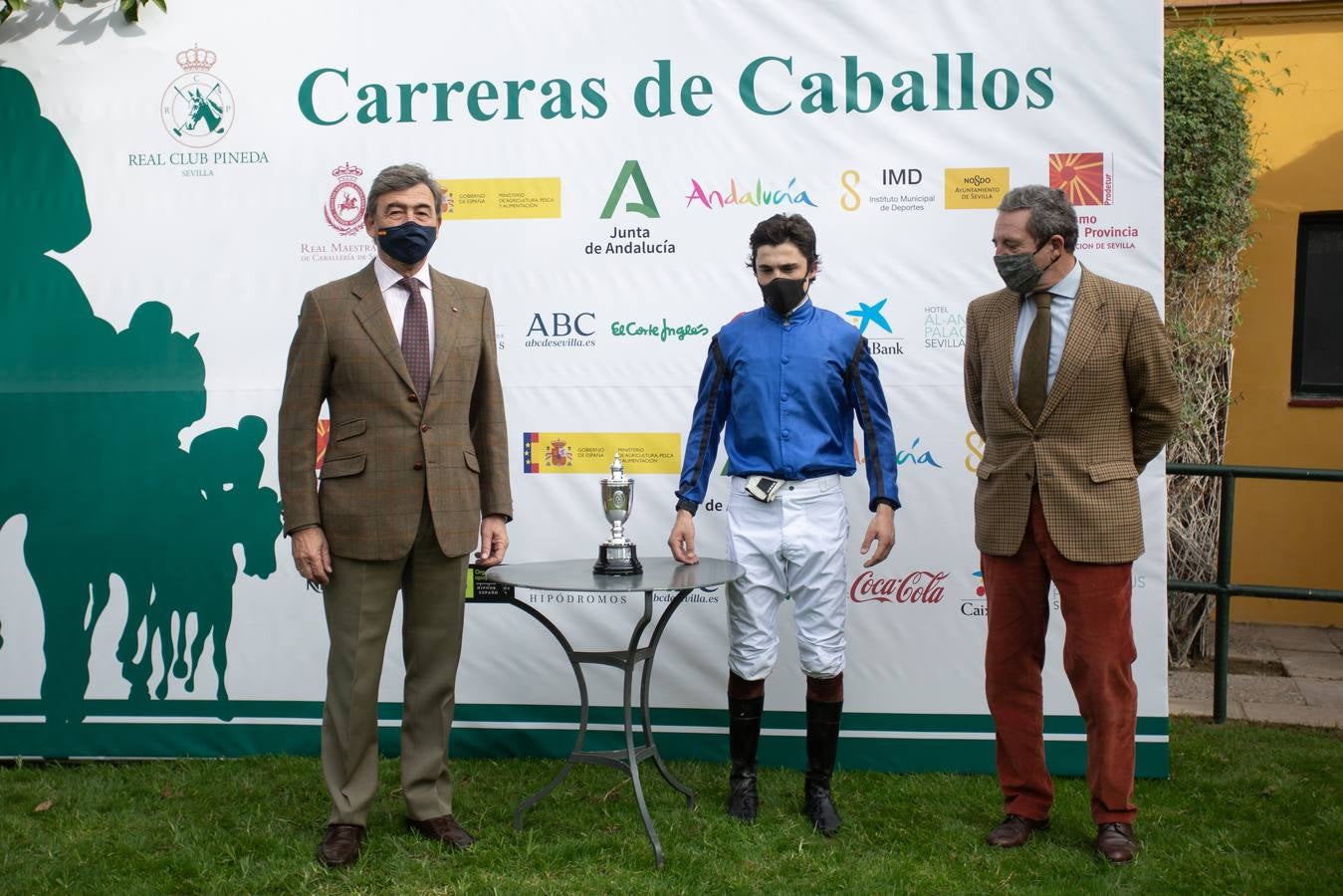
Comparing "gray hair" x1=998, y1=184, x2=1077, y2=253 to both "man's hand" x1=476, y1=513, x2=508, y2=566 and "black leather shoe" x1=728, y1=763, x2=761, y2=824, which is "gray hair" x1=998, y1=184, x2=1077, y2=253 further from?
"black leather shoe" x1=728, y1=763, x2=761, y2=824

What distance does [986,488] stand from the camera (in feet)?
11.7

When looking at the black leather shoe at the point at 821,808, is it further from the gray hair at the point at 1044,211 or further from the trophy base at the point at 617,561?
the gray hair at the point at 1044,211

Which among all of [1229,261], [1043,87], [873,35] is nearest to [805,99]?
[873,35]

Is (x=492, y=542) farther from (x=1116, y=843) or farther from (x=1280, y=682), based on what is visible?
(x=1280, y=682)

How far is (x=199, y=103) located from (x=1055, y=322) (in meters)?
3.28

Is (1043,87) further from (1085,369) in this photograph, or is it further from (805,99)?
(1085,369)

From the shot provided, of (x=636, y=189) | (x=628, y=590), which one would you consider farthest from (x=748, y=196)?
(x=628, y=590)

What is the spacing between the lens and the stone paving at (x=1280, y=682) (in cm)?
513

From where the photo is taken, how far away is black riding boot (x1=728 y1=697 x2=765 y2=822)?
3.83 m

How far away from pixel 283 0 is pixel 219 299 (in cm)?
117

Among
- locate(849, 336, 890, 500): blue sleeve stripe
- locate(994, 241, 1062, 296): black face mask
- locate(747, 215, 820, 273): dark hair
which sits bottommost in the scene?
locate(849, 336, 890, 500): blue sleeve stripe

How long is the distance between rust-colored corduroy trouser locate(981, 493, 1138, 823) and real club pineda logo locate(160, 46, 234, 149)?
10.7 feet

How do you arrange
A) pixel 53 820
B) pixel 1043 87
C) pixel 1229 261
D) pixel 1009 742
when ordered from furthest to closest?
pixel 1229 261 < pixel 1043 87 < pixel 53 820 < pixel 1009 742

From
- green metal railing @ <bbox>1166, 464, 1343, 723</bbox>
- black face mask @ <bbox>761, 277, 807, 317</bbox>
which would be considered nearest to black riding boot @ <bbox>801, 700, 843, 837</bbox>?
black face mask @ <bbox>761, 277, 807, 317</bbox>
